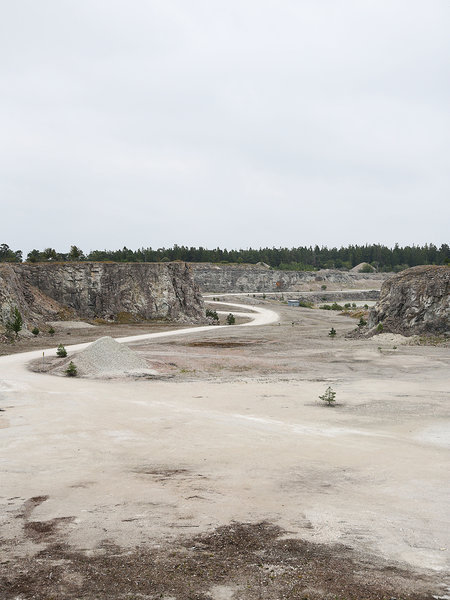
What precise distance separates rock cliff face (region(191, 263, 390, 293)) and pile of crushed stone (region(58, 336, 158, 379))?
8416cm

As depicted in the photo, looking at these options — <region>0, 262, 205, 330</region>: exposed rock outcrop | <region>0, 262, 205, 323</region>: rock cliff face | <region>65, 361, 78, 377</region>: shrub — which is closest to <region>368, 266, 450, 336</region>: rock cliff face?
<region>0, 262, 205, 330</region>: exposed rock outcrop

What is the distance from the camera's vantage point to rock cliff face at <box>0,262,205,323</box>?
6460 cm

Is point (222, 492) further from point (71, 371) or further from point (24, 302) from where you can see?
point (24, 302)

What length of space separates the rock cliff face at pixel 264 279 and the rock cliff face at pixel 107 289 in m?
45.7

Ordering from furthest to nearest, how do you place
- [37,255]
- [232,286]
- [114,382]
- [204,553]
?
1. [232,286]
2. [37,255]
3. [114,382]
4. [204,553]

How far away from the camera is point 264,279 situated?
4867 inches

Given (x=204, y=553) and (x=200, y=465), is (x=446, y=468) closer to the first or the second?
(x=200, y=465)

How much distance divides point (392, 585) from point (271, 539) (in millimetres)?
2202

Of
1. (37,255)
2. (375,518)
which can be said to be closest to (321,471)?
(375,518)

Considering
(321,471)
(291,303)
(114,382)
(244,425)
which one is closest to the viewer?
(321,471)

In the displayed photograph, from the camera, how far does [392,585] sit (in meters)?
7.50

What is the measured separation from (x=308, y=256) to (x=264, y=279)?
177 ft

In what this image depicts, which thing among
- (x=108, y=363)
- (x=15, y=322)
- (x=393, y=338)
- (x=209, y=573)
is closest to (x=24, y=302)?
(x=15, y=322)

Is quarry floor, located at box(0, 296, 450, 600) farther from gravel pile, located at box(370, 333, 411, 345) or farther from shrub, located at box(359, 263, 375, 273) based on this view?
shrub, located at box(359, 263, 375, 273)
